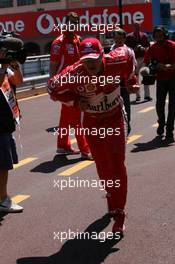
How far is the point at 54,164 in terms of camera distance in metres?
7.96

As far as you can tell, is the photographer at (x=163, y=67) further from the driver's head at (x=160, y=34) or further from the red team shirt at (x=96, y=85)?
the red team shirt at (x=96, y=85)

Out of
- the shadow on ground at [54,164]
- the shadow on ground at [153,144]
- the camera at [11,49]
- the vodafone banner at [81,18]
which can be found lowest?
the vodafone banner at [81,18]

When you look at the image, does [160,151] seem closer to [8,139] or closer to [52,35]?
[8,139]

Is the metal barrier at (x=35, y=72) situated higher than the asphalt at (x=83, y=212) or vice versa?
the asphalt at (x=83, y=212)

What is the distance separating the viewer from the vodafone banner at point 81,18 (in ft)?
147

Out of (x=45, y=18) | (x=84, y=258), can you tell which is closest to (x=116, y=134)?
(x=84, y=258)

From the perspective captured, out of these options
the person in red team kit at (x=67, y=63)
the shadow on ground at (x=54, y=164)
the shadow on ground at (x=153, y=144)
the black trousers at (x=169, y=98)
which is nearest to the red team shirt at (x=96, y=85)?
the shadow on ground at (x=54, y=164)

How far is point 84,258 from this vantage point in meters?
4.49

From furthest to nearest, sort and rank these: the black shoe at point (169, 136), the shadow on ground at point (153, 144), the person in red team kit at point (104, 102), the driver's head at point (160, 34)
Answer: the black shoe at point (169, 136) → the driver's head at point (160, 34) → the shadow on ground at point (153, 144) → the person in red team kit at point (104, 102)

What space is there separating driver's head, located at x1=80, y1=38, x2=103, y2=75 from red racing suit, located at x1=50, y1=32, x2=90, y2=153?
3300 millimetres

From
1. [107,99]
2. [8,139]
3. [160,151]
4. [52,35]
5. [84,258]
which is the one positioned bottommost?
[52,35]

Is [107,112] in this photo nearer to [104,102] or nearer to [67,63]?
[104,102]

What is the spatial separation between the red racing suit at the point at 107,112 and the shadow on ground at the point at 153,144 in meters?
3.64

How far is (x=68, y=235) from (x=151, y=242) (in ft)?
2.48
